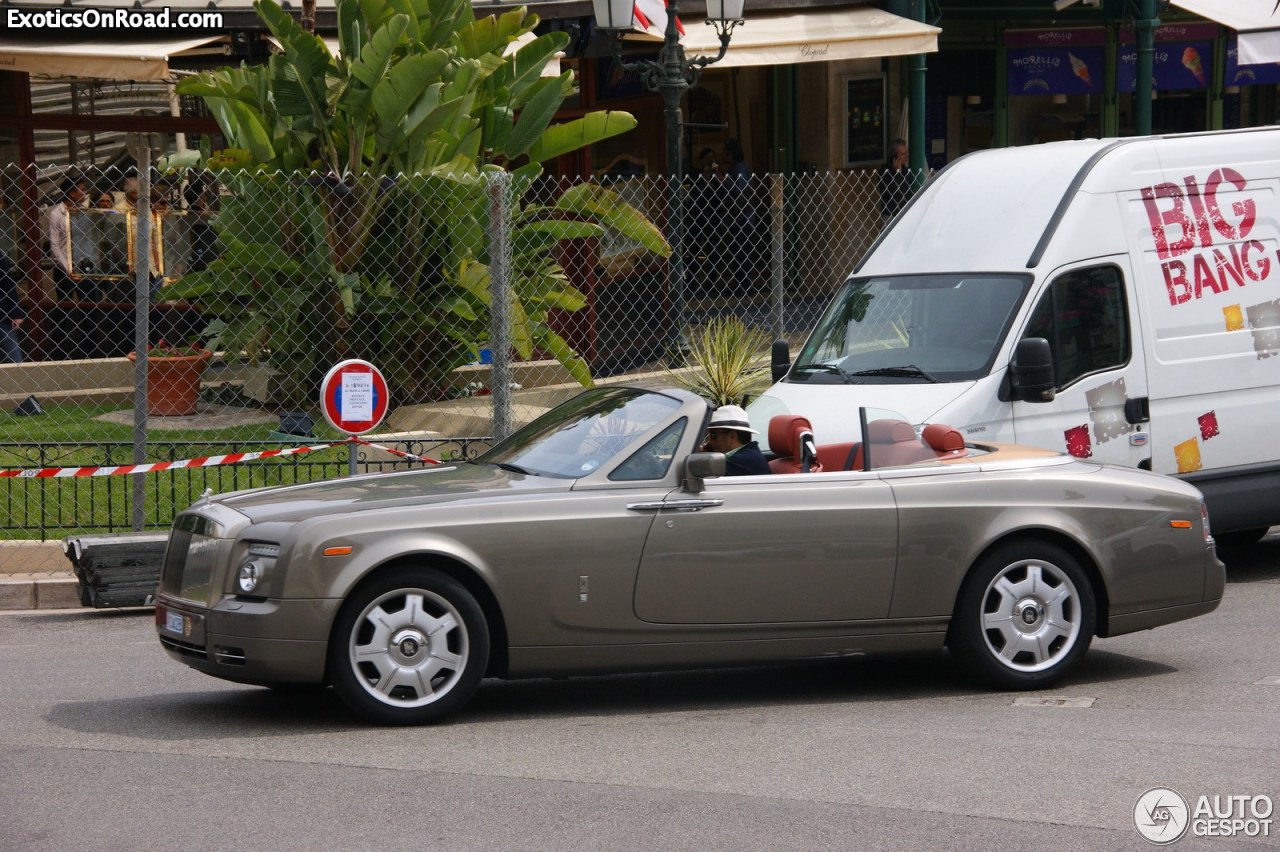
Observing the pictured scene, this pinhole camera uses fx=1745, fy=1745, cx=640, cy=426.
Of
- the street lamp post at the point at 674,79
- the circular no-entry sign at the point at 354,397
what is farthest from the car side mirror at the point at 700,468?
the street lamp post at the point at 674,79

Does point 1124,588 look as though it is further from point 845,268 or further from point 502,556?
point 845,268

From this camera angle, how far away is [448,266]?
577 inches

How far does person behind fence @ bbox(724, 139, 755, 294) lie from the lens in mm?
17219

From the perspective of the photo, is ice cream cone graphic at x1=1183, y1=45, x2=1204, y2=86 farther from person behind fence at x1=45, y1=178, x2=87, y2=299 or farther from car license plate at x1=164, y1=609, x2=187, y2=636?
car license plate at x1=164, y1=609, x2=187, y2=636

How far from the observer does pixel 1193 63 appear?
26.6m

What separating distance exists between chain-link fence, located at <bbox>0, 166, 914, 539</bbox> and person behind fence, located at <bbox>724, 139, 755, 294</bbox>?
157 mm

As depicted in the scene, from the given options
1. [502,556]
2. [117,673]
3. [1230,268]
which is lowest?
[117,673]

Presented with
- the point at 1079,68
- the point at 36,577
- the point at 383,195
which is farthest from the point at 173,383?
the point at 1079,68

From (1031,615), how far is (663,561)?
179cm

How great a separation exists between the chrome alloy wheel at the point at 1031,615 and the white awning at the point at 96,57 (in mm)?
11087

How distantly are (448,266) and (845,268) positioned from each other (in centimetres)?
905

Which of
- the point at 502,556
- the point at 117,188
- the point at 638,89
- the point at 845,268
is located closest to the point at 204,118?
the point at 117,188

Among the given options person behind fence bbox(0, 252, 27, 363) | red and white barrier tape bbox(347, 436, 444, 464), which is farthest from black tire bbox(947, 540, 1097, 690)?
person behind fence bbox(0, 252, 27, 363)

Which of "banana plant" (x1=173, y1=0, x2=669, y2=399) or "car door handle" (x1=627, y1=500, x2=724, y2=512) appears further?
"banana plant" (x1=173, y1=0, x2=669, y2=399)
